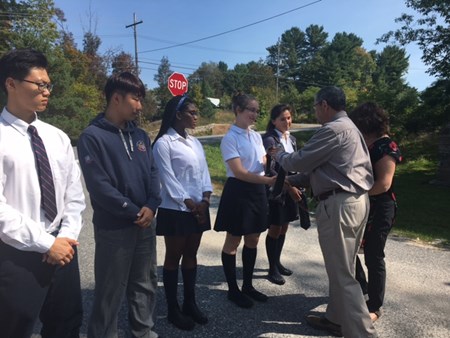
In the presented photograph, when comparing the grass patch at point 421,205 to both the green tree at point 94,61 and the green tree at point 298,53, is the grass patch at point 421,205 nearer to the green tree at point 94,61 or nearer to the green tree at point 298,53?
the green tree at point 94,61

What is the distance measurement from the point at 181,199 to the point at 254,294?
1385mm

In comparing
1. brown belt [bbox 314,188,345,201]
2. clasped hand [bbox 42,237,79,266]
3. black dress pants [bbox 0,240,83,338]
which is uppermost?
brown belt [bbox 314,188,345,201]

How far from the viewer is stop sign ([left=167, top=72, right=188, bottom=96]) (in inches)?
443

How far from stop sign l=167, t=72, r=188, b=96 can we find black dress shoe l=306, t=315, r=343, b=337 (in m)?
9.18

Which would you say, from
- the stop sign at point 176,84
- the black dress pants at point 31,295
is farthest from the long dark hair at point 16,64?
the stop sign at point 176,84

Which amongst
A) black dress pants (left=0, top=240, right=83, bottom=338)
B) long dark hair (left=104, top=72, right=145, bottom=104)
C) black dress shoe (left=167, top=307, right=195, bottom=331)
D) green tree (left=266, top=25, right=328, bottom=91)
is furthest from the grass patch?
green tree (left=266, top=25, right=328, bottom=91)

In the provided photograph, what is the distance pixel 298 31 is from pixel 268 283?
79963mm

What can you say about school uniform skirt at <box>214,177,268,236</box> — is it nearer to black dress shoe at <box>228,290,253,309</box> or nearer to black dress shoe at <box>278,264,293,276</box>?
Result: black dress shoe at <box>228,290,253,309</box>

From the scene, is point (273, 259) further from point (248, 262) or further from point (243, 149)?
point (243, 149)

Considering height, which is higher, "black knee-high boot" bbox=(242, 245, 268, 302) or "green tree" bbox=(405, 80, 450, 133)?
"green tree" bbox=(405, 80, 450, 133)

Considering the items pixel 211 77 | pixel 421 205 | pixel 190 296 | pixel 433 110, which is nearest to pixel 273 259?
pixel 190 296

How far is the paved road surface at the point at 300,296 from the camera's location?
3068 mm

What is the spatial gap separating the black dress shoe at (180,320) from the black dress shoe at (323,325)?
1.06m

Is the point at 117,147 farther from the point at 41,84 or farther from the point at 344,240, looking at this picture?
the point at 344,240
